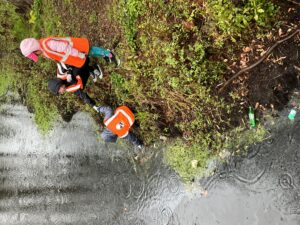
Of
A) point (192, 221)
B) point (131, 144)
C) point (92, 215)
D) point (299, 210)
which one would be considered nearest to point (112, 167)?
point (131, 144)

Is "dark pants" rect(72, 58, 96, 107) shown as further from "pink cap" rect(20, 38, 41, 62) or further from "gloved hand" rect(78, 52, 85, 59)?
"pink cap" rect(20, 38, 41, 62)

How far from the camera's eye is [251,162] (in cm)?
486

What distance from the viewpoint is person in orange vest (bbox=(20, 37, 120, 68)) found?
5.48 metres

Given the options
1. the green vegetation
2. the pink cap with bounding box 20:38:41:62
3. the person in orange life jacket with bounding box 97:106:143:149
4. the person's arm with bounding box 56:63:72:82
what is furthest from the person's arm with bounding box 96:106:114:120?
the pink cap with bounding box 20:38:41:62

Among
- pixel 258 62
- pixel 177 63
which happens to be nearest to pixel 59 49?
pixel 177 63

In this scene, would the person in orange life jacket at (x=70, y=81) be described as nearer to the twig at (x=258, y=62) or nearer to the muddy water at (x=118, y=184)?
the muddy water at (x=118, y=184)

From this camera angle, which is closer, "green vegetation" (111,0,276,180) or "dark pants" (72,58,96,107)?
"green vegetation" (111,0,276,180)

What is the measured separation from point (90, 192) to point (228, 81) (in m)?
3.28

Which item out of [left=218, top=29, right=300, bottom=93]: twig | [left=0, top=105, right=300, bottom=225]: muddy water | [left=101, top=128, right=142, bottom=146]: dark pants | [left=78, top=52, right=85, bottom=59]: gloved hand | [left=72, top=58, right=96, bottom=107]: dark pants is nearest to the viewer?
[left=218, top=29, right=300, bottom=93]: twig

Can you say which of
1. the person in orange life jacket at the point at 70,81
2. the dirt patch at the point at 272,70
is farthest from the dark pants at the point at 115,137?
the dirt patch at the point at 272,70

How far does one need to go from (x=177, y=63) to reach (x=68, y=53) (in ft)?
4.85

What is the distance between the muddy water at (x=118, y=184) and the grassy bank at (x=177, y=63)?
1.13 ft

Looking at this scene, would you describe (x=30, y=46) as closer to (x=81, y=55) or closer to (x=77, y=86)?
(x=81, y=55)

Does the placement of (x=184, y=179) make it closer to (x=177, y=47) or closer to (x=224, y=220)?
(x=224, y=220)
